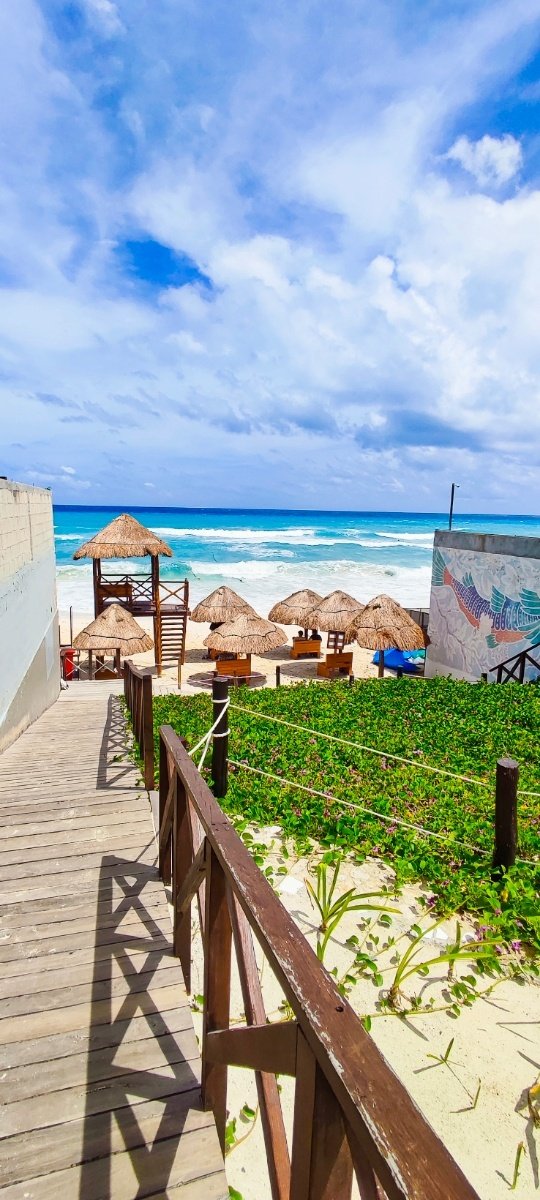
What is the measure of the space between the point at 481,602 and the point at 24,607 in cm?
995

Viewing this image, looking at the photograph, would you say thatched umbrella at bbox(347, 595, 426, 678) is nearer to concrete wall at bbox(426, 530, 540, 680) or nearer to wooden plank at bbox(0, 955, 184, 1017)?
concrete wall at bbox(426, 530, 540, 680)

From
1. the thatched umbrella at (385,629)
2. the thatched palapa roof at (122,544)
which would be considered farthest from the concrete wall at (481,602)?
the thatched palapa roof at (122,544)

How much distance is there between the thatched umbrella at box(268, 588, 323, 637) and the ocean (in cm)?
1484

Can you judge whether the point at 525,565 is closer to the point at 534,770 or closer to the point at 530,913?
the point at 534,770

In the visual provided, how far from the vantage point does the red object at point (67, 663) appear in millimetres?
16859

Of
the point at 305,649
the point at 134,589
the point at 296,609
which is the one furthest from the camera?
the point at 134,589

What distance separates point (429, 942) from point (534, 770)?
10.8 ft

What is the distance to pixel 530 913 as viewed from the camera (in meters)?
3.99

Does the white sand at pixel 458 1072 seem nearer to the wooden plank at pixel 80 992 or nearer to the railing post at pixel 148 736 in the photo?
the wooden plank at pixel 80 992

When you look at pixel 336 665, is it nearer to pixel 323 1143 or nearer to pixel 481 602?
pixel 481 602

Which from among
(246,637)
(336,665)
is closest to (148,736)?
(246,637)

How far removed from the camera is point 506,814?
441cm

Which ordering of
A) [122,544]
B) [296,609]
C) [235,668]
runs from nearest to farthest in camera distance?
[235,668] < [122,544] < [296,609]

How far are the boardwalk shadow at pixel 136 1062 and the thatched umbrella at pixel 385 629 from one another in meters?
13.1
